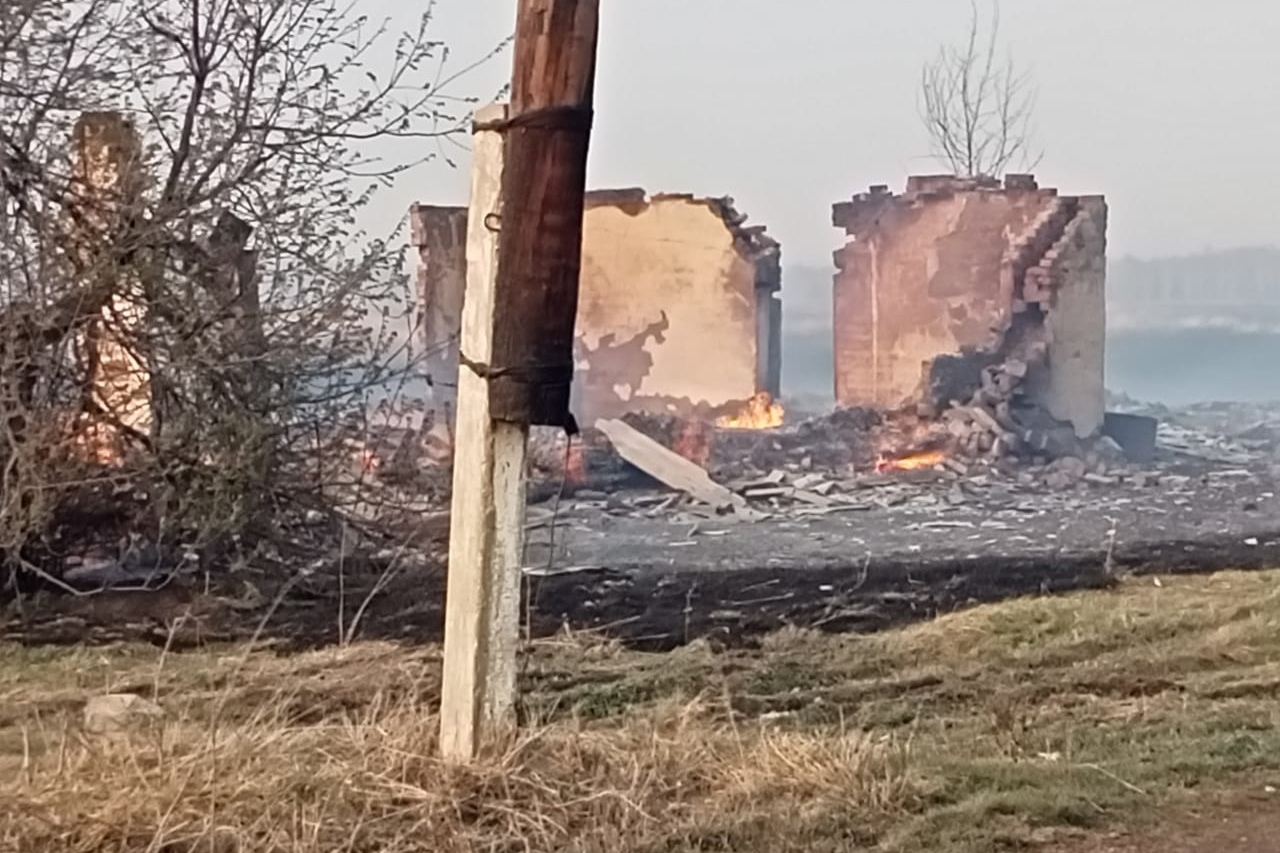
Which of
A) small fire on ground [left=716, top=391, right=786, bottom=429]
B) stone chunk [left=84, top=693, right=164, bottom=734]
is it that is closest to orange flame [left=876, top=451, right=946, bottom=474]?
small fire on ground [left=716, top=391, right=786, bottom=429]

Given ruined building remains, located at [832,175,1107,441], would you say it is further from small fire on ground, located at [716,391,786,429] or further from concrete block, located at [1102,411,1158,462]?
small fire on ground, located at [716,391,786,429]

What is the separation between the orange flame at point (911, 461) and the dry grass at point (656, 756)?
1326cm

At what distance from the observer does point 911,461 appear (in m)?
20.5

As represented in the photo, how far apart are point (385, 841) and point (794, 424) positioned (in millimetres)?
18375

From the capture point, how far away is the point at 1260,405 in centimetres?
2764

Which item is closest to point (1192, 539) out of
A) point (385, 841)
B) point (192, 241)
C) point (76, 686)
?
point (192, 241)

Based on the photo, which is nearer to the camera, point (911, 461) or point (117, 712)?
point (117, 712)

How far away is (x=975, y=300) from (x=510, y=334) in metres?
19.6

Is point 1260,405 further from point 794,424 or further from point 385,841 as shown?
point 385,841

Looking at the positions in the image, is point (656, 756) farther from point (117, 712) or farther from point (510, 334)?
point (117, 712)

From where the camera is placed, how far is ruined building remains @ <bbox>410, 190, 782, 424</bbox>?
75.8 feet

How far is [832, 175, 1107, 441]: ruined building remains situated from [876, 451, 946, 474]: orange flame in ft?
2.44

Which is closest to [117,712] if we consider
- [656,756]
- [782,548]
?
[656,756]

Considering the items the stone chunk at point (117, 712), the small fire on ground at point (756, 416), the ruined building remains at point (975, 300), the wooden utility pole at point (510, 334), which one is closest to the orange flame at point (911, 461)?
the ruined building remains at point (975, 300)
